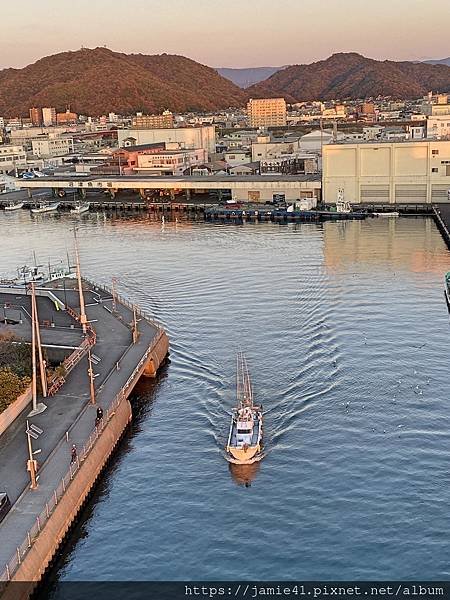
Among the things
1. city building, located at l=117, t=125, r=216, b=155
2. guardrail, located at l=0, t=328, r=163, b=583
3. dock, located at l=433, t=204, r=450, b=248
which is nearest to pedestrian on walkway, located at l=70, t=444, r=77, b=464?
guardrail, located at l=0, t=328, r=163, b=583

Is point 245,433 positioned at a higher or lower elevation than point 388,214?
lower

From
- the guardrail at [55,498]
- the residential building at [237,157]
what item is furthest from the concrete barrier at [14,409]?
the residential building at [237,157]

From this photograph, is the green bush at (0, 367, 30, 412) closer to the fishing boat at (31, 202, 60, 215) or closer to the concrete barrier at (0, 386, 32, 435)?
the concrete barrier at (0, 386, 32, 435)

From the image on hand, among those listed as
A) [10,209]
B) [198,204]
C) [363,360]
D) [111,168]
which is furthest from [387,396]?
[111,168]

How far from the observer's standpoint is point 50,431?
1373 centimetres

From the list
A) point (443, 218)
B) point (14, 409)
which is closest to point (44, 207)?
point (443, 218)

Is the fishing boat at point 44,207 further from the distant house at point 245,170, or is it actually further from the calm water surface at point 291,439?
the calm water surface at point 291,439

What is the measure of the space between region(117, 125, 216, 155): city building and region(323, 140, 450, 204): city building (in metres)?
23.0

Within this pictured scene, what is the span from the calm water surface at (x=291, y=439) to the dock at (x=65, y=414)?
0.54 metres

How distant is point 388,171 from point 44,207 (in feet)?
70.1

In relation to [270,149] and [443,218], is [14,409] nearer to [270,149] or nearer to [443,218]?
[443,218]

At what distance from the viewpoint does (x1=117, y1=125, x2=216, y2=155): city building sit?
64.6 m

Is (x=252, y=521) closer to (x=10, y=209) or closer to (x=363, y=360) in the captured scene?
(x=363, y=360)

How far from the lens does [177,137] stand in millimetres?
64875
